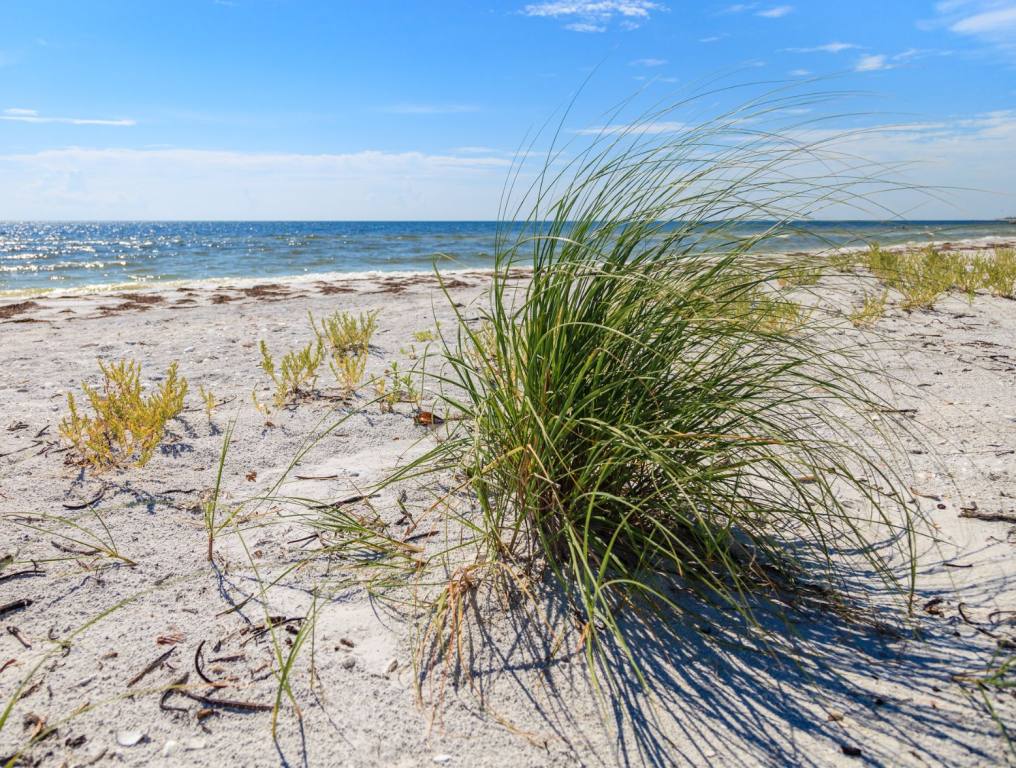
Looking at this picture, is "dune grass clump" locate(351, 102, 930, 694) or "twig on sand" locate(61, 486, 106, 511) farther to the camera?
"twig on sand" locate(61, 486, 106, 511)

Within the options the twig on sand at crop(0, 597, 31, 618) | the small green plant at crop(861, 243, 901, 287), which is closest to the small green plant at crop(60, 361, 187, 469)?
the twig on sand at crop(0, 597, 31, 618)

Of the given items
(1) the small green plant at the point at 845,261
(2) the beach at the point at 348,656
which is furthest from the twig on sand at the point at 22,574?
(1) the small green plant at the point at 845,261

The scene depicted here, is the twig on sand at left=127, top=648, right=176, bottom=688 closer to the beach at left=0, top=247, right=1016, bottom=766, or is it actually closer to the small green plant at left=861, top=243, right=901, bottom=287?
the beach at left=0, top=247, right=1016, bottom=766

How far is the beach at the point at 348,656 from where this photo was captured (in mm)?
1426

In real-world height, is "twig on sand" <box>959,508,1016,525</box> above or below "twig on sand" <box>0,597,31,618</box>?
above

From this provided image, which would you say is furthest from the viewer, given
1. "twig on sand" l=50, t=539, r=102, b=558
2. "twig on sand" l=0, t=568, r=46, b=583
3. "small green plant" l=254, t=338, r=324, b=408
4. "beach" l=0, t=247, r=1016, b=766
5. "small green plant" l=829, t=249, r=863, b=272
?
"small green plant" l=254, t=338, r=324, b=408

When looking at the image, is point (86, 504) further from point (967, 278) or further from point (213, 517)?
point (967, 278)

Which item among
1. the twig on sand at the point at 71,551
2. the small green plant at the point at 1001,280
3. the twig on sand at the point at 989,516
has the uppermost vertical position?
the small green plant at the point at 1001,280

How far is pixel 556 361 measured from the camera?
1.88 m

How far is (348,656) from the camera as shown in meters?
1.69

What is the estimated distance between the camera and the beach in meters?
1.43

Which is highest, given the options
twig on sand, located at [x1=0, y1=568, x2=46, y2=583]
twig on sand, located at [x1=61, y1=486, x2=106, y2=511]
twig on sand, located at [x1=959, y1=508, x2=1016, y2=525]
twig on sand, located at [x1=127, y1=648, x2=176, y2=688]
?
twig on sand, located at [x1=959, y1=508, x2=1016, y2=525]

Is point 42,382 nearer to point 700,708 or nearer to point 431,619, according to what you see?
point 431,619

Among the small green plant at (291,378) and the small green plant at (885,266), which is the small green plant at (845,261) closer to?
the small green plant at (885,266)
